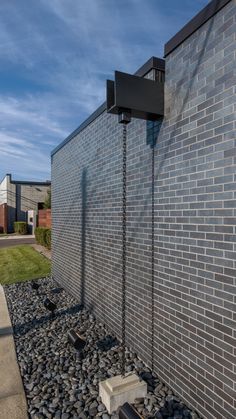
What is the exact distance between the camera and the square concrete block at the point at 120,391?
254 centimetres

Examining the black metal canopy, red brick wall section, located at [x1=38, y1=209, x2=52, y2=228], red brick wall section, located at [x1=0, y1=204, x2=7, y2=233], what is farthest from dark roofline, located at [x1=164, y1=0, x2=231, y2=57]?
red brick wall section, located at [x1=0, y1=204, x2=7, y2=233]

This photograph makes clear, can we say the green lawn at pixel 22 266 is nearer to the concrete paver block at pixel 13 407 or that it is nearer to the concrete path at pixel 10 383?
the concrete path at pixel 10 383

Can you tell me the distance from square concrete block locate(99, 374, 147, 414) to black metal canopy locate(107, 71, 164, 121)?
2525 millimetres

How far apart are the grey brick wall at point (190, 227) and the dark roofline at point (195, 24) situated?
5cm

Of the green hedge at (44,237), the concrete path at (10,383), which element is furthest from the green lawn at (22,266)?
the concrete path at (10,383)

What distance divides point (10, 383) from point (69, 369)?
0.61 m

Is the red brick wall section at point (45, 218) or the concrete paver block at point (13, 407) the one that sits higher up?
the red brick wall section at point (45, 218)

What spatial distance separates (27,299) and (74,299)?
3.07ft

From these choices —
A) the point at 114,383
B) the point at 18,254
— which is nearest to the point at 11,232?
the point at 18,254

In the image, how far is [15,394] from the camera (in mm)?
2832

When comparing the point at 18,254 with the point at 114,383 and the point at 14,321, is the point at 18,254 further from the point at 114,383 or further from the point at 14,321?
the point at 114,383

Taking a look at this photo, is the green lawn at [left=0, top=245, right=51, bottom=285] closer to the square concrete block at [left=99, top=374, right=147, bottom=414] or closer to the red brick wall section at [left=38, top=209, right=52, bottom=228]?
the red brick wall section at [left=38, top=209, right=52, bottom=228]

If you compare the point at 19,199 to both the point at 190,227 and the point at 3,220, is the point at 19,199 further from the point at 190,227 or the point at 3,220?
the point at 190,227

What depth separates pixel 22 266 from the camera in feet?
31.0
